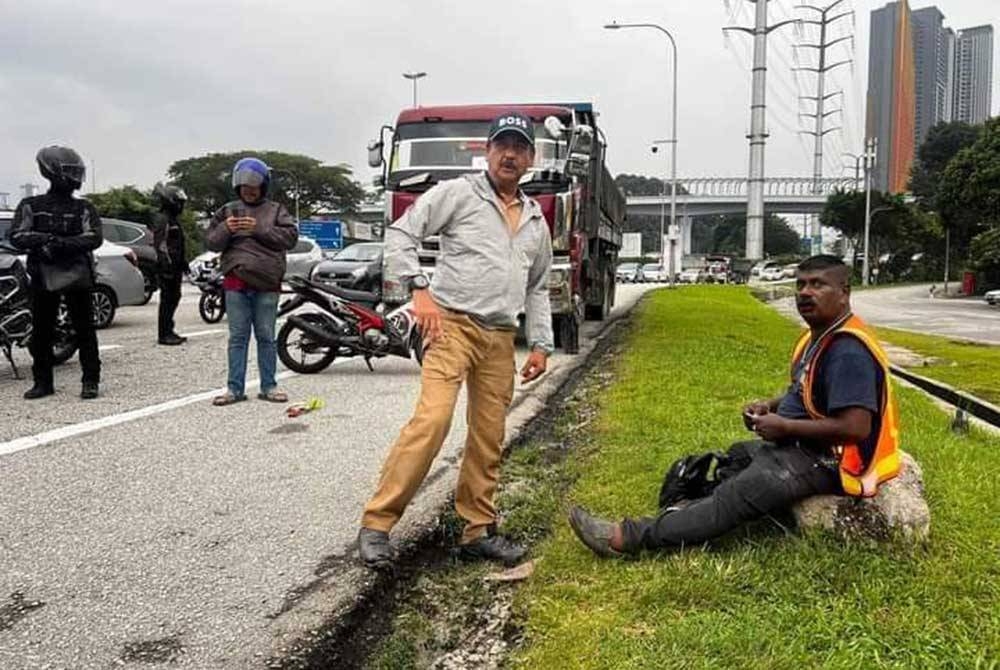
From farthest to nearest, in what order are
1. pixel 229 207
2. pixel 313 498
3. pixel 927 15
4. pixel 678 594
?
pixel 927 15, pixel 229 207, pixel 313 498, pixel 678 594

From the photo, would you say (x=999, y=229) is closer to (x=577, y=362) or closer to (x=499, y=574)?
(x=577, y=362)

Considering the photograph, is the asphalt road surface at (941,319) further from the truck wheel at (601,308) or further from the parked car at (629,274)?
the parked car at (629,274)

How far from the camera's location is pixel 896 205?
59531 millimetres

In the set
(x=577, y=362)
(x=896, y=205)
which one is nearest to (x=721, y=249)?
(x=896, y=205)

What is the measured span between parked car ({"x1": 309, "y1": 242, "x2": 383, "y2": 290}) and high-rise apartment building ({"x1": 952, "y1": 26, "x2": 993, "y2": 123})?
91.5 m

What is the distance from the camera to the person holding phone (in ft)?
22.7

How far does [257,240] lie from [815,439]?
4.95m

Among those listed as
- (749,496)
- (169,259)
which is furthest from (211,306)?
(749,496)

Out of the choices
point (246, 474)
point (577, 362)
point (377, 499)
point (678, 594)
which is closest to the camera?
point (678, 594)

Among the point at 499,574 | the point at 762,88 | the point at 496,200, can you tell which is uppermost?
the point at 762,88

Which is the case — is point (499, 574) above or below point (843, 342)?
below

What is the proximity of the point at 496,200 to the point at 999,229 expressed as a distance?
133 feet

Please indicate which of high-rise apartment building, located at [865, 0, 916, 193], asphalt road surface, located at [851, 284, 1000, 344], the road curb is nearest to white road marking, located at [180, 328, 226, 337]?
the road curb

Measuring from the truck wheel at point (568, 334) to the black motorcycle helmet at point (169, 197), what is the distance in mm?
4997
